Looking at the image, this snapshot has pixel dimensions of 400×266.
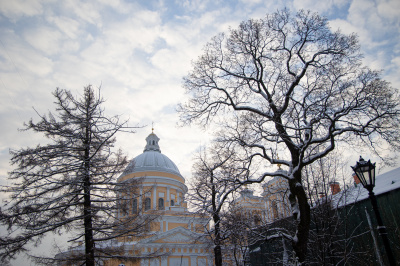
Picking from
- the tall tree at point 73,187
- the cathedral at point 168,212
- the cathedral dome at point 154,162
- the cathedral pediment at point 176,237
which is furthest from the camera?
the cathedral dome at point 154,162

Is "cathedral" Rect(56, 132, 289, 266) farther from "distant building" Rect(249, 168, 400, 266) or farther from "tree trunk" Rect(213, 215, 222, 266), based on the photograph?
"distant building" Rect(249, 168, 400, 266)

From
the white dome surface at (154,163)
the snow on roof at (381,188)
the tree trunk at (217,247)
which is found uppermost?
the white dome surface at (154,163)

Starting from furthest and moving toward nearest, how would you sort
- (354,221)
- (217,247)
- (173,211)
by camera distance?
(173,211) < (217,247) < (354,221)

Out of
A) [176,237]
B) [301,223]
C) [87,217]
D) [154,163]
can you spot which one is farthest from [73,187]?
[154,163]

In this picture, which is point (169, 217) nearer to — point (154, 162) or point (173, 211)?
point (173, 211)

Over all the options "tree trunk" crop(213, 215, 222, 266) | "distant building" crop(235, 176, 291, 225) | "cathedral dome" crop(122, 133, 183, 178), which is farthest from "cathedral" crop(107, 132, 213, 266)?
"tree trunk" crop(213, 215, 222, 266)

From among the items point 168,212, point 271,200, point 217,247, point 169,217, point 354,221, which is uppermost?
point 168,212

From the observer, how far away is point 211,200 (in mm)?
19922

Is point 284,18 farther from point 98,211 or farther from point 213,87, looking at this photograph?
point 98,211

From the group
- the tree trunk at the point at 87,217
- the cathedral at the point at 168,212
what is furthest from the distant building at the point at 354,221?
the cathedral at the point at 168,212

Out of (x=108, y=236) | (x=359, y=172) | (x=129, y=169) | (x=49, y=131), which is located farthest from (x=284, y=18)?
(x=108, y=236)

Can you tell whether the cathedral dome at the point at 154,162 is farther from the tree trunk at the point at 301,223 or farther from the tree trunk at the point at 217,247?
the tree trunk at the point at 301,223

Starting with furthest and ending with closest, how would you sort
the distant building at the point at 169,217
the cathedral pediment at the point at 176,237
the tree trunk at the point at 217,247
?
the cathedral pediment at the point at 176,237, the distant building at the point at 169,217, the tree trunk at the point at 217,247

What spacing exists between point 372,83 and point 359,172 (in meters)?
4.68
